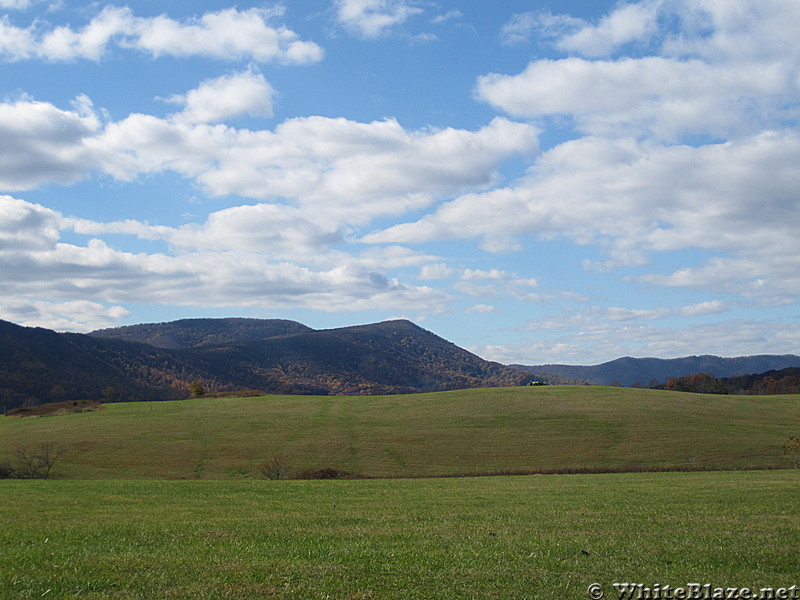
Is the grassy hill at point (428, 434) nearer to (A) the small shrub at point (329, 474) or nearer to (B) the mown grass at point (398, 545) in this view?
(A) the small shrub at point (329, 474)

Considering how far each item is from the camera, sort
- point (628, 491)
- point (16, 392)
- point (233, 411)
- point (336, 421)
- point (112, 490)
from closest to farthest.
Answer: point (628, 491)
point (112, 490)
point (336, 421)
point (233, 411)
point (16, 392)

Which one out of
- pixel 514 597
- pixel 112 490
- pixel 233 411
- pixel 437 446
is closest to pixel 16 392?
pixel 233 411

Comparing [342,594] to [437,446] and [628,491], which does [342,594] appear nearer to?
[628,491]

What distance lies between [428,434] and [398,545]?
47255mm

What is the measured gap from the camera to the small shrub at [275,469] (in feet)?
141

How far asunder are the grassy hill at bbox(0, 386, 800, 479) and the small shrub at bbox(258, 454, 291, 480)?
154 cm

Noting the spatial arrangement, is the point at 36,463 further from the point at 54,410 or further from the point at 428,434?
the point at 54,410

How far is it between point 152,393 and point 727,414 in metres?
149

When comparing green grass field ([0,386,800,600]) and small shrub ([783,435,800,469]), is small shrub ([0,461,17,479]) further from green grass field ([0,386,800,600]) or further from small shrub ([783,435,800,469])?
small shrub ([783,435,800,469])

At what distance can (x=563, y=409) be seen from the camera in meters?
69.3

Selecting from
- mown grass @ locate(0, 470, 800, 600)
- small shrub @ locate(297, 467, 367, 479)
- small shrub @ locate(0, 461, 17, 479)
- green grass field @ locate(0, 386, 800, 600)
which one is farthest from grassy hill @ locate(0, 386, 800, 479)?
mown grass @ locate(0, 470, 800, 600)

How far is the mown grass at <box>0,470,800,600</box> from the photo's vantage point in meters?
9.55

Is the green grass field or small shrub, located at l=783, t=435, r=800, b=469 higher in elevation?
the green grass field

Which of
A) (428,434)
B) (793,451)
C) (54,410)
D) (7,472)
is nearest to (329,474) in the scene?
(428,434)
